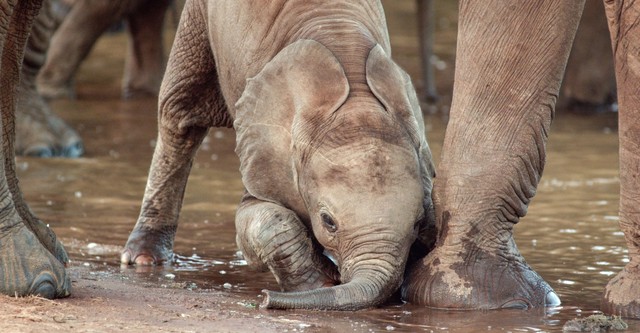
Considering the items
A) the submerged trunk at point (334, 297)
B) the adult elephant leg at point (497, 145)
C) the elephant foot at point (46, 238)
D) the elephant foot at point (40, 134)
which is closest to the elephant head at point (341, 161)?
the submerged trunk at point (334, 297)

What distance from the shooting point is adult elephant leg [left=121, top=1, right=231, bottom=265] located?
18.8 ft

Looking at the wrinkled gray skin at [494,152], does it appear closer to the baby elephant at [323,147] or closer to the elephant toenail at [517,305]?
the elephant toenail at [517,305]

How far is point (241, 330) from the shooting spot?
13.0ft

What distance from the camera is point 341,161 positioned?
4.46 m

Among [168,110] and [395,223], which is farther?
[168,110]

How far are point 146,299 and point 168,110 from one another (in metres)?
1.53

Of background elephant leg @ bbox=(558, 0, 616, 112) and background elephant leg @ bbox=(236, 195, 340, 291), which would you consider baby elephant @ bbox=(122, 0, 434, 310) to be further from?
background elephant leg @ bbox=(558, 0, 616, 112)

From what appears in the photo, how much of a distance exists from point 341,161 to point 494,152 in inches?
19.7

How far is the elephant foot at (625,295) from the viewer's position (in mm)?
4297

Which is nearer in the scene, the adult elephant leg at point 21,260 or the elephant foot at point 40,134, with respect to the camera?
the adult elephant leg at point 21,260

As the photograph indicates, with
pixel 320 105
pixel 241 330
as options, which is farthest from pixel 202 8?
pixel 241 330

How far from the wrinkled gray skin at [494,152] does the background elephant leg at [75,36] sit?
20.1 feet

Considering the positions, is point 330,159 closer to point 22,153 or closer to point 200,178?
point 200,178

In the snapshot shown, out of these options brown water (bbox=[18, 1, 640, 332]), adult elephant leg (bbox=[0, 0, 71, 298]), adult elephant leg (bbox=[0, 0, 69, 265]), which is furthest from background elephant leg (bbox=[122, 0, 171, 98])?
adult elephant leg (bbox=[0, 0, 71, 298])
